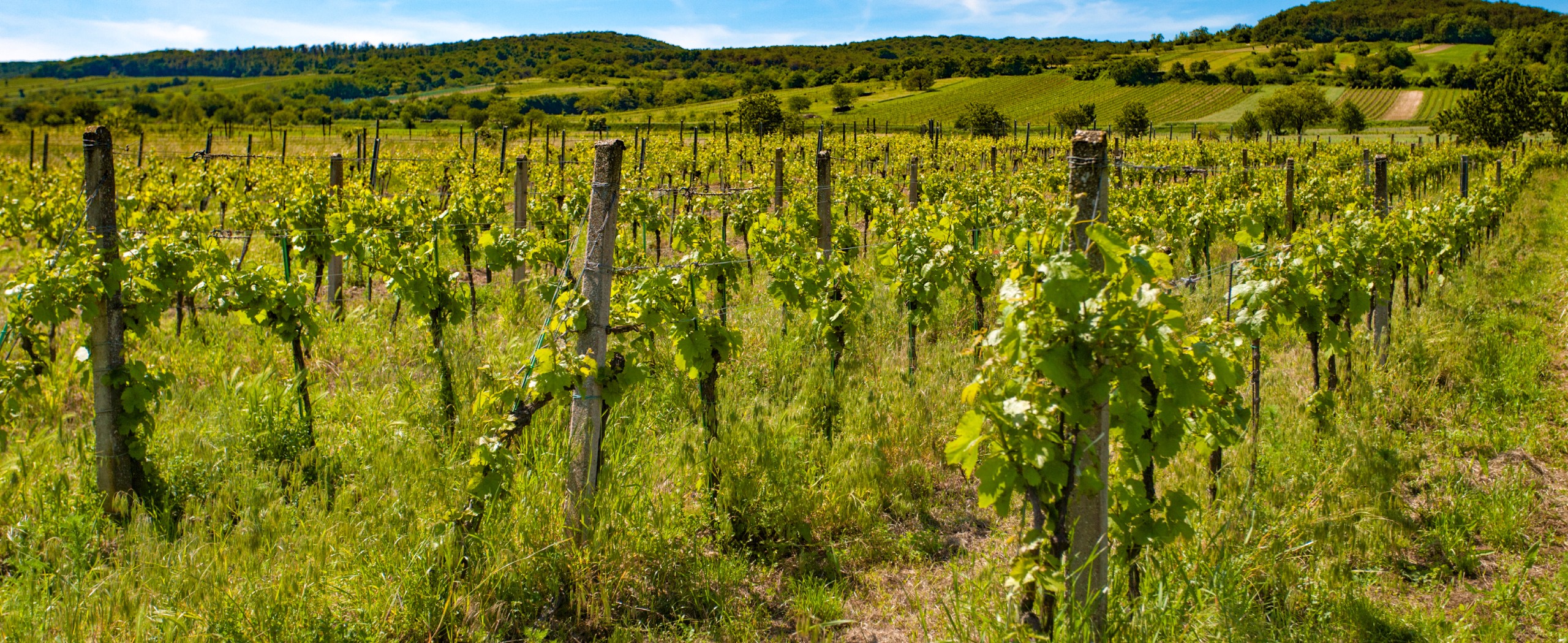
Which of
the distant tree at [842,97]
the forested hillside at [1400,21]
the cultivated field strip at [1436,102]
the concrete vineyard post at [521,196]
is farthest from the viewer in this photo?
the forested hillside at [1400,21]

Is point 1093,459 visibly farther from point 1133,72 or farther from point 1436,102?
point 1133,72

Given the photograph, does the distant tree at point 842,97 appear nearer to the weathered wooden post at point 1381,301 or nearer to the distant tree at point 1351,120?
the distant tree at point 1351,120

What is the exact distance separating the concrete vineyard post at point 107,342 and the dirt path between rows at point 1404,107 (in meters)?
83.7

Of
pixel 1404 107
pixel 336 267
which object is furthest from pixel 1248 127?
pixel 336 267

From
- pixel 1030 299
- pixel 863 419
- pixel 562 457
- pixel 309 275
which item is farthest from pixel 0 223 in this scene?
pixel 1030 299

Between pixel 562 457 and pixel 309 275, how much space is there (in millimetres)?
2800

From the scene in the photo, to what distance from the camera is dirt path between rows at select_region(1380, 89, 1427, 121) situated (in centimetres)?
6881

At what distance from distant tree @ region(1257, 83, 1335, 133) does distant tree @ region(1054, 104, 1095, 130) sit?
1222 cm

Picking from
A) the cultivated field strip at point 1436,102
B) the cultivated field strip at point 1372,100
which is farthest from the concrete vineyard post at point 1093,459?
the cultivated field strip at point 1372,100

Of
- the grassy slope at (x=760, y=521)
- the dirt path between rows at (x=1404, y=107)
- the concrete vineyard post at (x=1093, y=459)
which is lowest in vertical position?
the grassy slope at (x=760, y=521)

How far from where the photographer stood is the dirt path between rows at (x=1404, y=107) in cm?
6881

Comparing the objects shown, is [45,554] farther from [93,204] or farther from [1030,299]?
[1030,299]

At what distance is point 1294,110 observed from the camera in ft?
208

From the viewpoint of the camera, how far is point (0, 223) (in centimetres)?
995
